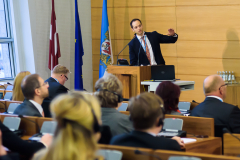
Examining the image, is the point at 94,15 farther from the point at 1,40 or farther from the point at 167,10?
the point at 1,40

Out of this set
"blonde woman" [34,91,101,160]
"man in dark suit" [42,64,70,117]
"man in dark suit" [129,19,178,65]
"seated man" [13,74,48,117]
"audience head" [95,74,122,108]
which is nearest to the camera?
"blonde woman" [34,91,101,160]

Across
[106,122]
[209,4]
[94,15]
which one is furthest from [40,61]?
[106,122]

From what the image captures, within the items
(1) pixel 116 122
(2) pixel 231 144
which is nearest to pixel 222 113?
(2) pixel 231 144

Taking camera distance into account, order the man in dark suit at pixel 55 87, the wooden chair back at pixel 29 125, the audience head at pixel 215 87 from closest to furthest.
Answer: the wooden chair back at pixel 29 125
the audience head at pixel 215 87
the man in dark suit at pixel 55 87

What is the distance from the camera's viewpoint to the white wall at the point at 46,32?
7113 mm

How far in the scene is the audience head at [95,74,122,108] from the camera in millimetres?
2707

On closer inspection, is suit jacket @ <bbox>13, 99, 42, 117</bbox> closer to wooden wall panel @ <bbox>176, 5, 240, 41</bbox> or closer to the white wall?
the white wall

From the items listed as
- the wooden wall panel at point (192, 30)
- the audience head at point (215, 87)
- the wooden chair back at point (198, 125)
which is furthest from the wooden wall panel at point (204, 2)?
the wooden chair back at point (198, 125)

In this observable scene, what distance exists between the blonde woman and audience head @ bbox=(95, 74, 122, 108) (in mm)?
1437

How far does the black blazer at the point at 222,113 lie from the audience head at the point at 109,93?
0.91 metres

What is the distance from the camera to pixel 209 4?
6.55 m

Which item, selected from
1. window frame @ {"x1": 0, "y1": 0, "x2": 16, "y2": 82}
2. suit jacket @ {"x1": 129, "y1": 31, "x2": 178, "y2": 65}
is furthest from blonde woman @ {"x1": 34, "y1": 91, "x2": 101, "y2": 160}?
window frame @ {"x1": 0, "y1": 0, "x2": 16, "y2": 82}

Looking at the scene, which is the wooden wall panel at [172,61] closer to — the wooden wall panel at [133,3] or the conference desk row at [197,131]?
the wooden wall panel at [133,3]

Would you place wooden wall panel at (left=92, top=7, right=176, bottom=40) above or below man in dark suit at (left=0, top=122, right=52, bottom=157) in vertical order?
above
